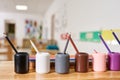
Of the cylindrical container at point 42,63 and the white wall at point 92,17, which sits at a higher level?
the white wall at point 92,17

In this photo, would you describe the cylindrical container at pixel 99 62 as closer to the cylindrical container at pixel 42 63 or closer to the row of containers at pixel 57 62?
the row of containers at pixel 57 62

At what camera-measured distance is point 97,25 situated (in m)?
1.97

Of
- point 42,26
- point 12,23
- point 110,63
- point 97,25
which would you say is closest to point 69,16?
point 97,25

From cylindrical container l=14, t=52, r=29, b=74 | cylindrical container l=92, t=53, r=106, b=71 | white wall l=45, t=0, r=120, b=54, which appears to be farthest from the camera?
white wall l=45, t=0, r=120, b=54

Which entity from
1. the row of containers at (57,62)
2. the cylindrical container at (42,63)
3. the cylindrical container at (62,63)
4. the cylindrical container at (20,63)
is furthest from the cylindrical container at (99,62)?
the cylindrical container at (20,63)

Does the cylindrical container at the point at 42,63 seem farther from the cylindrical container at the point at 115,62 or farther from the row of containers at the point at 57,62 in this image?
the cylindrical container at the point at 115,62

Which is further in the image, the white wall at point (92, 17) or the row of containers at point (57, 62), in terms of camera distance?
the white wall at point (92, 17)

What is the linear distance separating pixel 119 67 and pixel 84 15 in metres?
1.47

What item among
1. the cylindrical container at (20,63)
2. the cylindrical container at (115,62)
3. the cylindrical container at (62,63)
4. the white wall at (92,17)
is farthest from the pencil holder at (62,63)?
the white wall at (92,17)

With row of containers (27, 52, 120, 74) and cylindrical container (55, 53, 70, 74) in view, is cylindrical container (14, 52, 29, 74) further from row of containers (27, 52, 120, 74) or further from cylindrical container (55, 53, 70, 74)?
cylindrical container (55, 53, 70, 74)

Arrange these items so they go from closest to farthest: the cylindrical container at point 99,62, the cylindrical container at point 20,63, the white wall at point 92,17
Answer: the cylindrical container at point 20,63 → the cylindrical container at point 99,62 → the white wall at point 92,17

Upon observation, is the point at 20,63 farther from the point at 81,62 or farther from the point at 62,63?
the point at 81,62

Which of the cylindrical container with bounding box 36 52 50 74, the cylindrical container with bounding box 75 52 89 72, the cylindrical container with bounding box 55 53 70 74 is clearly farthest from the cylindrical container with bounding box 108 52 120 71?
the cylindrical container with bounding box 36 52 50 74

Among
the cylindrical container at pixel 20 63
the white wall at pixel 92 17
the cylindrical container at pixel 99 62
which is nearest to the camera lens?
the cylindrical container at pixel 20 63
